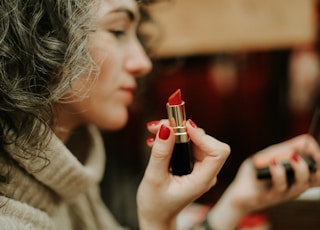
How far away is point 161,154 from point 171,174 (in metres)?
0.05

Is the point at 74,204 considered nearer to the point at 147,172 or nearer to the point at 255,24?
the point at 147,172

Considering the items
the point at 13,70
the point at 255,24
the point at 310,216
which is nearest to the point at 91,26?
the point at 13,70

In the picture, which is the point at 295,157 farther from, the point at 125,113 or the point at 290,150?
the point at 125,113

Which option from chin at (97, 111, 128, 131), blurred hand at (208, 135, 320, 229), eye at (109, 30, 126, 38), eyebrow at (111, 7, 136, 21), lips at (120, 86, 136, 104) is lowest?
blurred hand at (208, 135, 320, 229)

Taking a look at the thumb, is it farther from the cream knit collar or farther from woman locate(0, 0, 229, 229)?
the cream knit collar

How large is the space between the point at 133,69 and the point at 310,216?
465 millimetres

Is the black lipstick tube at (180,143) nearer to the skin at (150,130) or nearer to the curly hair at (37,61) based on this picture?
the skin at (150,130)

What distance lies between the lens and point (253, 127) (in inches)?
66.4

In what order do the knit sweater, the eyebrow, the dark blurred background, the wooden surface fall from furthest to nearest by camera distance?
the dark blurred background < the wooden surface < the eyebrow < the knit sweater

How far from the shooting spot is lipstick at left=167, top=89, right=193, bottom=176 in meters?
0.59

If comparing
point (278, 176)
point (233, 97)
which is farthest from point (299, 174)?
point (233, 97)

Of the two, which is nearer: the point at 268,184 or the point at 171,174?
the point at 171,174

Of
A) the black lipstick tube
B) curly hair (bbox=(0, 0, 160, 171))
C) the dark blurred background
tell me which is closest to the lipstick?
the black lipstick tube

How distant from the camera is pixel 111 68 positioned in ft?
2.67
